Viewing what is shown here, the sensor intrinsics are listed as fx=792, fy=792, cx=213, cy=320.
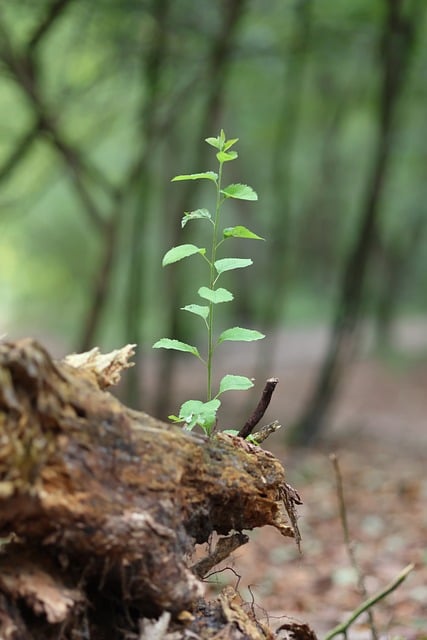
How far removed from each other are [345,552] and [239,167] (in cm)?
1580

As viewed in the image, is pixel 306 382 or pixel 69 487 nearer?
pixel 69 487

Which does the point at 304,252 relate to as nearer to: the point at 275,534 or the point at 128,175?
the point at 128,175

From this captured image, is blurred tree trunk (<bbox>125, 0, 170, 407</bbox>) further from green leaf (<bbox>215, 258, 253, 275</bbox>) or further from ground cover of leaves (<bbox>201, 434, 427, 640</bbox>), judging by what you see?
green leaf (<bbox>215, 258, 253, 275</bbox>)

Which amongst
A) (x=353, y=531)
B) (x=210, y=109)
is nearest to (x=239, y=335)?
(x=353, y=531)

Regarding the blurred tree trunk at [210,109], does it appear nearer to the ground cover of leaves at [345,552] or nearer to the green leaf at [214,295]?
the ground cover of leaves at [345,552]

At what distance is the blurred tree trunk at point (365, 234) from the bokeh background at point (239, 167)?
0.03 metres

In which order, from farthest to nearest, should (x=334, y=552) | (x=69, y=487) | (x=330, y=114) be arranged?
1. (x=330, y=114)
2. (x=334, y=552)
3. (x=69, y=487)

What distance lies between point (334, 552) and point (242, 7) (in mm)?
5863

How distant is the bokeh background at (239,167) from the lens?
28.8 ft

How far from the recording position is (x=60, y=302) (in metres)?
27.6

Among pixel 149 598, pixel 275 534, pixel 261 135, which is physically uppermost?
pixel 261 135


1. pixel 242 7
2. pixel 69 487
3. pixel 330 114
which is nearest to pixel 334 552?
pixel 69 487

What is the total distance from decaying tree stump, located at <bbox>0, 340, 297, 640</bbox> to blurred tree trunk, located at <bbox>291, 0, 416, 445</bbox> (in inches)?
336

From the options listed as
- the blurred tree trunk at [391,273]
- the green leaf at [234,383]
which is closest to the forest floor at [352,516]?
the green leaf at [234,383]
